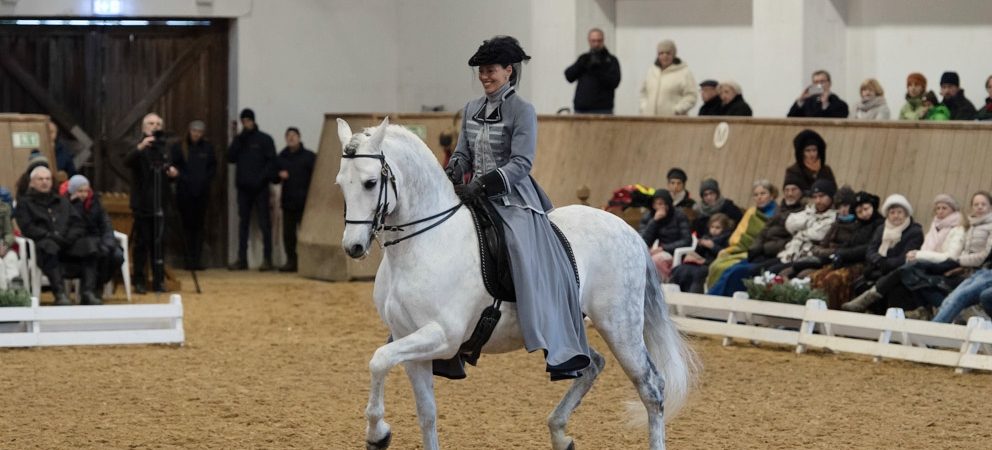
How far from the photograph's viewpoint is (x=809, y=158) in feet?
41.6

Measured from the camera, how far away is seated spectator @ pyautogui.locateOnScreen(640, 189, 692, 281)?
42.5 ft

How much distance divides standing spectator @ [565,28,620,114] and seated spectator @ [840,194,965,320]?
5143 mm

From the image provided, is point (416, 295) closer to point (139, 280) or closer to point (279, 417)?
point (279, 417)

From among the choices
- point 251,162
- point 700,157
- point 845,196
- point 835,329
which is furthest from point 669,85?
point 251,162

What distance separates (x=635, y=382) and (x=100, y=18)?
40.2 ft

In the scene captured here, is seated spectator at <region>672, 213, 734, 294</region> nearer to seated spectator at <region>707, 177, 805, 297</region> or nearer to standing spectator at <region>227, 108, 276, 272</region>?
seated spectator at <region>707, 177, 805, 297</region>

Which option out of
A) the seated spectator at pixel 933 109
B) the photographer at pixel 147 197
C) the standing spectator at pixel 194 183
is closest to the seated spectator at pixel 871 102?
the seated spectator at pixel 933 109

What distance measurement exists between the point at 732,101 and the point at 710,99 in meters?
0.31

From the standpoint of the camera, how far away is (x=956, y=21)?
14.6 metres

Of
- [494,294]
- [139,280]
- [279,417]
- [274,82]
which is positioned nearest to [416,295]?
[494,294]

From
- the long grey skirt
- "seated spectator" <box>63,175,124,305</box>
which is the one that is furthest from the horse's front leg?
"seated spectator" <box>63,175,124,305</box>

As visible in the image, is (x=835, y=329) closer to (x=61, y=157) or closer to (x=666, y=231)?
(x=666, y=231)

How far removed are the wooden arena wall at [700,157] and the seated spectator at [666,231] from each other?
0.96m

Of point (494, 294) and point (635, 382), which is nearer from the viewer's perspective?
point (494, 294)
